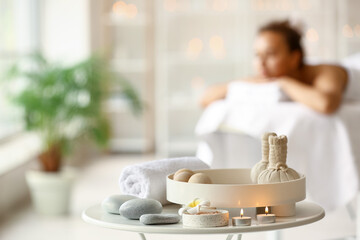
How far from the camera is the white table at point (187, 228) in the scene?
0.98 m

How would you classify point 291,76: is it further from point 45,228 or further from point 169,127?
point 169,127

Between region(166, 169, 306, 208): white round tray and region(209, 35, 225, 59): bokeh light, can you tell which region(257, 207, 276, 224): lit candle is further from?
region(209, 35, 225, 59): bokeh light

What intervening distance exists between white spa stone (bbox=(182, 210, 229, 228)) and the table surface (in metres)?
0.01

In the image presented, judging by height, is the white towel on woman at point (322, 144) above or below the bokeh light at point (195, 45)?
below

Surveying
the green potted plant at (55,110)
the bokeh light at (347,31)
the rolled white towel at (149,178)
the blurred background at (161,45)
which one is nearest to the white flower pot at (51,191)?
the green potted plant at (55,110)

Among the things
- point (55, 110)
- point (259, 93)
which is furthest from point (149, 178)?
point (55, 110)

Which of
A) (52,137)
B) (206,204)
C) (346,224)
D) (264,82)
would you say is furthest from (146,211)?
(52,137)

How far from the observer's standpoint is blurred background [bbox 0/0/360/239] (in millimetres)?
5059

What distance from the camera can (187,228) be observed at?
99 centimetres

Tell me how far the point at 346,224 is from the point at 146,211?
75.3 inches

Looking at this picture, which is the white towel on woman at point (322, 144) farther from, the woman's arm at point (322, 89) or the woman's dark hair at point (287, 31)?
the woman's dark hair at point (287, 31)

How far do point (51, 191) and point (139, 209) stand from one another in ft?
7.60

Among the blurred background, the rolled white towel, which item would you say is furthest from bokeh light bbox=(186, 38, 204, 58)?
the rolled white towel

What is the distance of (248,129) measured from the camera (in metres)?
2.17
